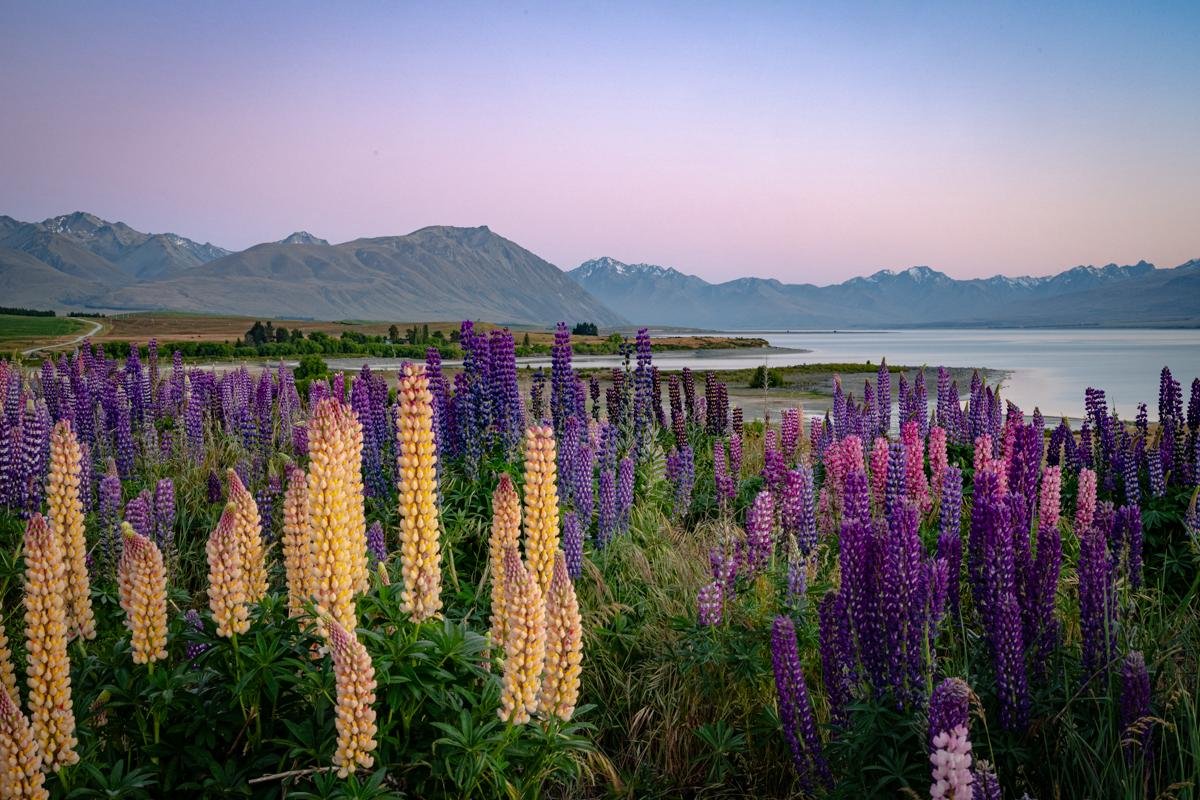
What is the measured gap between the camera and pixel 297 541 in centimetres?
400

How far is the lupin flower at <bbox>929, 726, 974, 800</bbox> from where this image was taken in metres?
2.41

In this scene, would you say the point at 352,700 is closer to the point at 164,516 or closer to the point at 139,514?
the point at 139,514

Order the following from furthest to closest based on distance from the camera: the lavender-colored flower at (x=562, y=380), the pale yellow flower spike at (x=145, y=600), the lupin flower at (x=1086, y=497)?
the lavender-colored flower at (x=562, y=380)
the lupin flower at (x=1086, y=497)
the pale yellow flower spike at (x=145, y=600)

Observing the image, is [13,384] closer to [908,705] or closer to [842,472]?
[842,472]

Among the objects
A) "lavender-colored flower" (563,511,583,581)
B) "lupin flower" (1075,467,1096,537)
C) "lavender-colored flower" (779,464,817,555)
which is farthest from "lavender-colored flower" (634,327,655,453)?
"lupin flower" (1075,467,1096,537)

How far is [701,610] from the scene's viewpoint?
533cm

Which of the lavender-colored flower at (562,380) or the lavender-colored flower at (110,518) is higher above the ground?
the lavender-colored flower at (562,380)

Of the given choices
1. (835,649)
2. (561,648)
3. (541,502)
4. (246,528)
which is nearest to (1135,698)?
(835,649)

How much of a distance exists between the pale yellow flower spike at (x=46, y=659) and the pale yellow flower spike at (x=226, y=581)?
22.1 inches

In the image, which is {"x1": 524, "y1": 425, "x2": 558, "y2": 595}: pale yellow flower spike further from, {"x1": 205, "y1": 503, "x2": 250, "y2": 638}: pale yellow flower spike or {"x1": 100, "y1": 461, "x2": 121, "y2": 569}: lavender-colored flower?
{"x1": 100, "y1": 461, "x2": 121, "y2": 569}: lavender-colored flower

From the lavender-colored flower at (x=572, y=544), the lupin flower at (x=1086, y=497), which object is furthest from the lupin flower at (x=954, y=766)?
the lupin flower at (x=1086, y=497)

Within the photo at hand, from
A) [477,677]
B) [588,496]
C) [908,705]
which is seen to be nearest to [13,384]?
[588,496]

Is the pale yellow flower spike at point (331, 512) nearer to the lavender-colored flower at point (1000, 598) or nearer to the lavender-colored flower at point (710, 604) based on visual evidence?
the lavender-colored flower at point (710, 604)

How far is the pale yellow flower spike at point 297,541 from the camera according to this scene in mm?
3934
